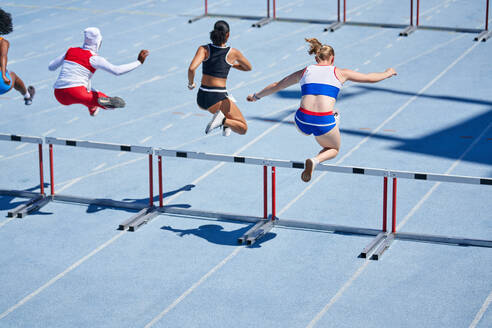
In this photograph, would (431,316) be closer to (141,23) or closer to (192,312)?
(192,312)

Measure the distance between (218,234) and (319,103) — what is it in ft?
9.41

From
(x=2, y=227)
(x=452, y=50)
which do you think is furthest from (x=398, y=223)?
(x=452, y=50)

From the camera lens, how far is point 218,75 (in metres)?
11.7

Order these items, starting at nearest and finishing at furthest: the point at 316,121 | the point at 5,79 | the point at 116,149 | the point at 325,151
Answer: the point at 316,121, the point at 325,151, the point at 5,79, the point at 116,149

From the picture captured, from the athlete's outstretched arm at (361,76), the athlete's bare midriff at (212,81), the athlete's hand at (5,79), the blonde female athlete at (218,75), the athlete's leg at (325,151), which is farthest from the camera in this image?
the athlete's hand at (5,79)

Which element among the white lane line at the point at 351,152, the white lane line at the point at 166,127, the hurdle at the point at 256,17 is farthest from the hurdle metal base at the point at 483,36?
the white lane line at the point at 166,127

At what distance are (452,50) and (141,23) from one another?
30.8ft

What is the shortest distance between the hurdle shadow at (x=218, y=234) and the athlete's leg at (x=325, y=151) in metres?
1.81

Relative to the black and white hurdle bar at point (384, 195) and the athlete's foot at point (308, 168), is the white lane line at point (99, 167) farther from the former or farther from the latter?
the athlete's foot at point (308, 168)

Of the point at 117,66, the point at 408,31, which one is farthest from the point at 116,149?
the point at 408,31

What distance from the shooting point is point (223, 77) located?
11750 millimetres

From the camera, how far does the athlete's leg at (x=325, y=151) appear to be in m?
10.3

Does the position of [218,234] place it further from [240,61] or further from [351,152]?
[351,152]

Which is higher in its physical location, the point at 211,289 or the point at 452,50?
the point at 452,50
